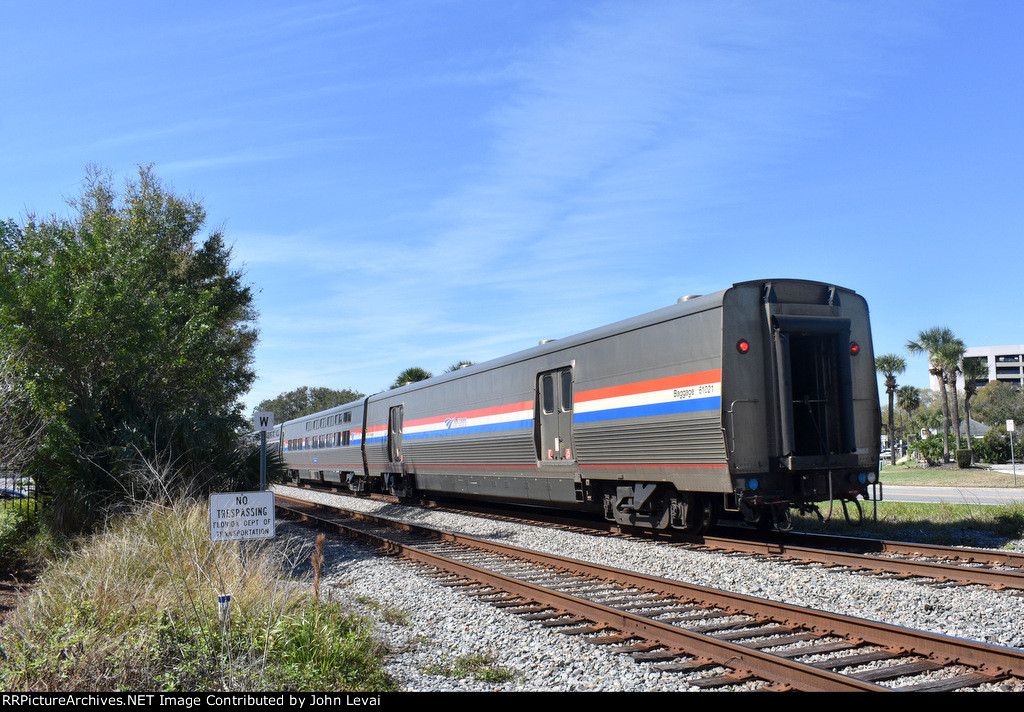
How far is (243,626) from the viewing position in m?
6.01

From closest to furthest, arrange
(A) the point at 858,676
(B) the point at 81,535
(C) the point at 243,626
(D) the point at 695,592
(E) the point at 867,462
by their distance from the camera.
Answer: (A) the point at 858,676
(C) the point at 243,626
(D) the point at 695,592
(E) the point at 867,462
(B) the point at 81,535

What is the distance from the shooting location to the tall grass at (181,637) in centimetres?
496

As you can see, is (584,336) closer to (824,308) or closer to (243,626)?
(824,308)

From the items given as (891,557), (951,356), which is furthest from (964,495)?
(951,356)

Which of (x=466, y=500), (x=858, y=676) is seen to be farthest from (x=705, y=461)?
(x=466, y=500)

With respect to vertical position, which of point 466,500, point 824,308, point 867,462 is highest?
point 824,308

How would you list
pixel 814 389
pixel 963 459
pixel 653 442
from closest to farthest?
pixel 653 442, pixel 814 389, pixel 963 459

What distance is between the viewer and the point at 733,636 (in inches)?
238

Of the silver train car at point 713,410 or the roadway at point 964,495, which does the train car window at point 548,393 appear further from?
the roadway at point 964,495

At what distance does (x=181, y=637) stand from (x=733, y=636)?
14.5 feet

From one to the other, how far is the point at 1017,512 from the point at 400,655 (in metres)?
11.2

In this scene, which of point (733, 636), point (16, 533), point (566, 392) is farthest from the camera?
point (566, 392)

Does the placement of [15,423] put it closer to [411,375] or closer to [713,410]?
[713,410]

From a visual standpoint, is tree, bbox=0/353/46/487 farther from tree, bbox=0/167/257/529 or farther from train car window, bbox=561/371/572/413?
train car window, bbox=561/371/572/413
